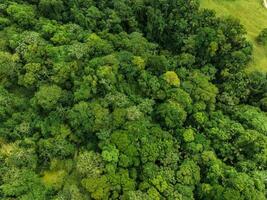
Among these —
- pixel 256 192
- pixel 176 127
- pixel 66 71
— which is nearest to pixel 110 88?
Result: pixel 66 71

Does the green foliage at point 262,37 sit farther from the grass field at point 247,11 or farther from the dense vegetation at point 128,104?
the dense vegetation at point 128,104

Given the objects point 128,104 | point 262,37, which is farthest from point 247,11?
point 128,104

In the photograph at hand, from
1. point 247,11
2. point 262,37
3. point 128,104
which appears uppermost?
point 247,11

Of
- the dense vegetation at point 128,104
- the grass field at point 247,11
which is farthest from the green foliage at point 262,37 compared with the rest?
Answer: the dense vegetation at point 128,104

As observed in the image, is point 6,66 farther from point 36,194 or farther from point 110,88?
point 36,194

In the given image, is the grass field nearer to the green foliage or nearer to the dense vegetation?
the green foliage

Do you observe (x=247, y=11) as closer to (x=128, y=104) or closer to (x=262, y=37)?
(x=262, y=37)
